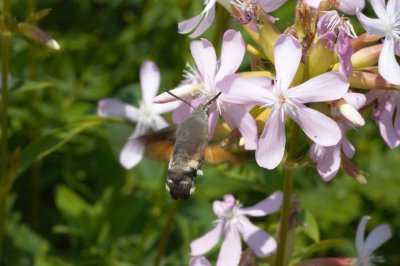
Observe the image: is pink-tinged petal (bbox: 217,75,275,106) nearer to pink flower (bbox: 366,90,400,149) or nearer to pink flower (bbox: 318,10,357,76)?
pink flower (bbox: 318,10,357,76)

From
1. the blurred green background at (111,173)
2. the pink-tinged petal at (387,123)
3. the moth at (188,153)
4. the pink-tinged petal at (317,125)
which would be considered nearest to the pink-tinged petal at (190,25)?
the moth at (188,153)

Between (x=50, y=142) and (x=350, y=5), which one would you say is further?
(x=50, y=142)

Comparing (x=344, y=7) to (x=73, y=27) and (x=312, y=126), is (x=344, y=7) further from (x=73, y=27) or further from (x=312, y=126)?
(x=73, y=27)

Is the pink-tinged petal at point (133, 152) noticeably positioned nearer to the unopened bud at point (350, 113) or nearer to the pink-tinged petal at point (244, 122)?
the pink-tinged petal at point (244, 122)

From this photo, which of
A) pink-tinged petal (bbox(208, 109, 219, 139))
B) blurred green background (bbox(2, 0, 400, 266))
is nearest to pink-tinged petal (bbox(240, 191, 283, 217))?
blurred green background (bbox(2, 0, 400, 266))

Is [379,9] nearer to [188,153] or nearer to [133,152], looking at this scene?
[188,153]

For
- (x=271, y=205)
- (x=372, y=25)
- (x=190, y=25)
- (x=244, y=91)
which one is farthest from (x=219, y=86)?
(x=271, y=205)

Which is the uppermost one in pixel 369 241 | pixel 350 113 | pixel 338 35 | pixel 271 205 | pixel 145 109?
pixel 338 35
